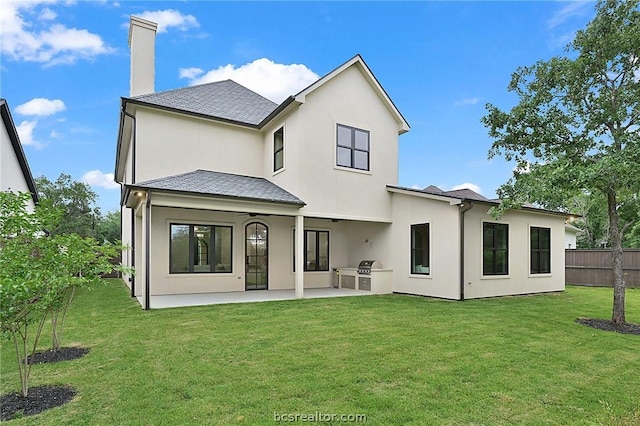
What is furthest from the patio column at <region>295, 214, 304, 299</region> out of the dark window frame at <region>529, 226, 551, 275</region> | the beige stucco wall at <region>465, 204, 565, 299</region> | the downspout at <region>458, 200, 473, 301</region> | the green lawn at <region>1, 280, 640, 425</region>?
the dark window frame at <region>529, 226, 551, 275</region>

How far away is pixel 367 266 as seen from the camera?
12781 mm

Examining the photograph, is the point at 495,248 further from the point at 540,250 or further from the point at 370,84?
the point at 370,84

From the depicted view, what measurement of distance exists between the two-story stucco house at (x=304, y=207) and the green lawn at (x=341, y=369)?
126 inches

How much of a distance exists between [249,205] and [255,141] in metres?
3.97

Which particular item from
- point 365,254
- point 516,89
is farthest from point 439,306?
point 516,89

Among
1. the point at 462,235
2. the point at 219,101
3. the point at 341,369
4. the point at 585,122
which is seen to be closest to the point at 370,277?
the point at 462,235

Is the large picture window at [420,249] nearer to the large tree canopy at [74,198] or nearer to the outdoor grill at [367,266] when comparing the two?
the outdoor grill at [367,266]

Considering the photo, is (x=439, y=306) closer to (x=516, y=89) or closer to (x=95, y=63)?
(x=516, y=89)

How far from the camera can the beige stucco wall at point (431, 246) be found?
1084 centimetres

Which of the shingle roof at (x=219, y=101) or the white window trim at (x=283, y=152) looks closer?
the white window trim at (x=283, y=152)

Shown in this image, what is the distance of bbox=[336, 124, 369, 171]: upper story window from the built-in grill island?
11.0 ft

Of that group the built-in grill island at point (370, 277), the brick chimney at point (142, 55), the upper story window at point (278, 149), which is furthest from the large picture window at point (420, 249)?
the brick chimney at point (142, 55)

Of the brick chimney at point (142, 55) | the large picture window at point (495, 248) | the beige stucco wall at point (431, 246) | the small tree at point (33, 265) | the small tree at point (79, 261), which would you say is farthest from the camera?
the brick chimney at point (142, 55)

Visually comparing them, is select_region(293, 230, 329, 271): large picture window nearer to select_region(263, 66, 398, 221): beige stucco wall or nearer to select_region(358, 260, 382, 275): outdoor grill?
select_region(358, 260, 382, 275): outdoor grill
